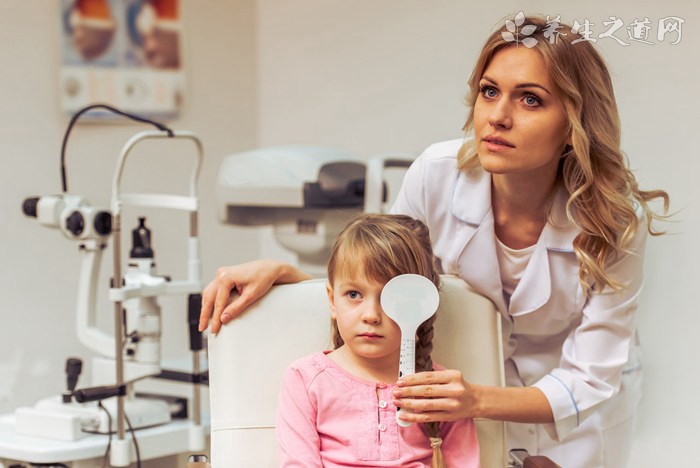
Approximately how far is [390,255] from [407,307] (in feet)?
0.37

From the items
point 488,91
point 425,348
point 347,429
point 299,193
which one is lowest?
point 347,429

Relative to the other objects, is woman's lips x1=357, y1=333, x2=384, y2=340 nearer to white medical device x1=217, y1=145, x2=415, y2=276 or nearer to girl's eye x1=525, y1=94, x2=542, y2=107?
girl's eye x1=525, y1=94, x2=542, y2=107

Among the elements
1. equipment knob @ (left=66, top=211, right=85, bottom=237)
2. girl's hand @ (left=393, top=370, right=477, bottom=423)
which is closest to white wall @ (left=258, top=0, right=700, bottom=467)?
girl's hand @ (left=393, top=370, right=477, bottom=423)

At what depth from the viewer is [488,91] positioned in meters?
1.52

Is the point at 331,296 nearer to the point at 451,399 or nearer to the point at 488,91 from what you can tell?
the point at 451,399

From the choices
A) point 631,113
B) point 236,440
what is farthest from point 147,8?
point 236,440

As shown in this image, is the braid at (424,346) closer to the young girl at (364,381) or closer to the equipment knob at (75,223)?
the young girl at (364,381)

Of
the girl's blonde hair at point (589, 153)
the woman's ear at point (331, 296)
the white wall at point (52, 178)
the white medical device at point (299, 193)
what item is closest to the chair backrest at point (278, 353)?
the woman's ear at point (331, 296)

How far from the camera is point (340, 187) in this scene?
102 inches

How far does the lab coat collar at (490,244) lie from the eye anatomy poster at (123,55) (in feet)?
6.51

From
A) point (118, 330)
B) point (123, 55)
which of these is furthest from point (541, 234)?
point (123, 55)

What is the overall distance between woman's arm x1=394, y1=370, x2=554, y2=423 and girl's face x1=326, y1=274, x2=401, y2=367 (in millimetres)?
93

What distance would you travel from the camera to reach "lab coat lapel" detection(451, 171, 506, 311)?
1658 mm

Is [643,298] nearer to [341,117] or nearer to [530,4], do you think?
[530,4]
